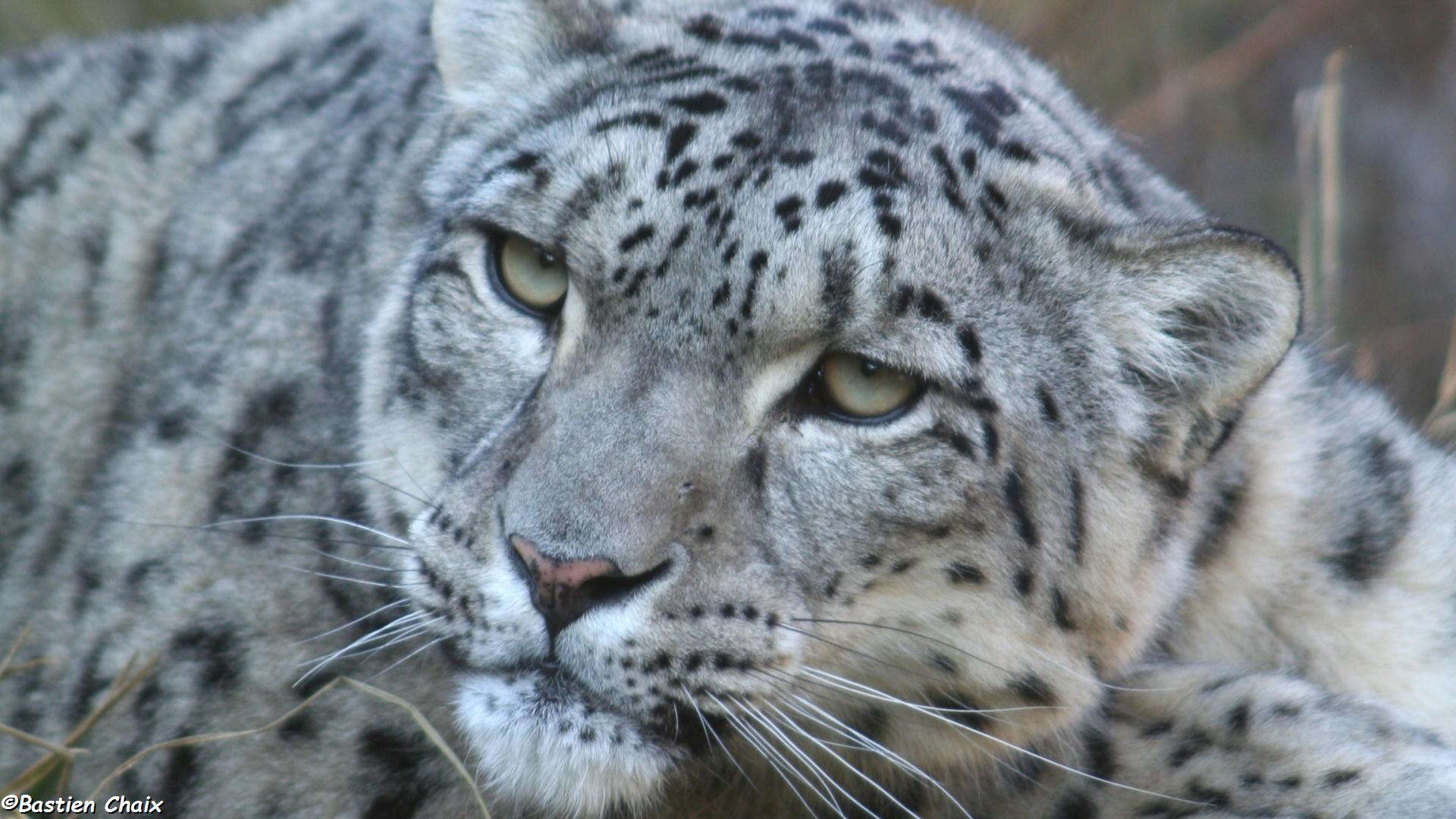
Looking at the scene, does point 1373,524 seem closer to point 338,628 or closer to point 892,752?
point 892,752

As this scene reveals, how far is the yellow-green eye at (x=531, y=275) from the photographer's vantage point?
3254 millimetres

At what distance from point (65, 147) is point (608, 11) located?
2.16 metres

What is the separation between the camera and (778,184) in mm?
3076

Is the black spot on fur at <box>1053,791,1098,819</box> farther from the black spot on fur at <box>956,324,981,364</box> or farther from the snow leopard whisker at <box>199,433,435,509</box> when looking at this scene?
the snow leopard whisker at <box>199,433,435,509</box>

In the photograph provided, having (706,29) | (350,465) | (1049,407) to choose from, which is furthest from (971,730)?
(706,29)

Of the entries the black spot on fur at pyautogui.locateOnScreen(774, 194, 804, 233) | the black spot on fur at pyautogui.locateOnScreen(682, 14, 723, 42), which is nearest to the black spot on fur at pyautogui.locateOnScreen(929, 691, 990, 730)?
the black spot on fur at pyautogui.locateOnScreen(774, 194, 804, 233)

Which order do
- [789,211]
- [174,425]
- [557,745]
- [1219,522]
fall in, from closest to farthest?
[557,745]
[789,211]
[1219,522]
[174,425]

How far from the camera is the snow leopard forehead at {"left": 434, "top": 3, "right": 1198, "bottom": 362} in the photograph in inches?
117

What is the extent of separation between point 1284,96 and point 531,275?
611 centimetres

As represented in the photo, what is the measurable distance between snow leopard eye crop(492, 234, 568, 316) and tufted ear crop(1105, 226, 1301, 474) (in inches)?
41.7

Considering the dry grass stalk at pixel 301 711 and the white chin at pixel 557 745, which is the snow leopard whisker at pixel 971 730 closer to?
the white chin at pixel 557 745

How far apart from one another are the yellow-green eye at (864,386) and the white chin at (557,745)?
69 cm

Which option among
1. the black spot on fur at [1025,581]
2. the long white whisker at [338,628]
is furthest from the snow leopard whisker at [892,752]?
the long white whisker at [338,628]

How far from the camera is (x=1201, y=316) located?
321 centimetres
